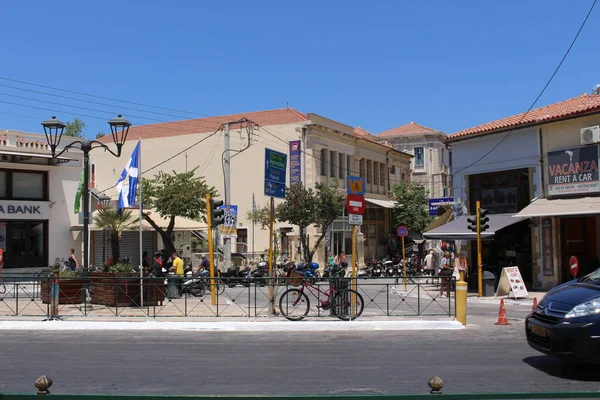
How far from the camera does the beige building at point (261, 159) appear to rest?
130 feet

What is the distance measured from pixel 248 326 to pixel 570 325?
292 inches

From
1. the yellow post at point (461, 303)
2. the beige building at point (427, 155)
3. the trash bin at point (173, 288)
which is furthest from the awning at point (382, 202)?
the yellow post at point (461, 303)

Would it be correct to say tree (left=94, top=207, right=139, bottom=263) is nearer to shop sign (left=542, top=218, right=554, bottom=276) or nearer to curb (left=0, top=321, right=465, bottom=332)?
curb (left=0, top=321, right=465, bottom=332)

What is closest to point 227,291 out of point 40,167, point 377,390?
point 377,390

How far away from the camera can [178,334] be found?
42.0ft

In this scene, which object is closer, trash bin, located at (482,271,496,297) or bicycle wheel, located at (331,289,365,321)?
bicycle wheel, located at (331,289,365,321)

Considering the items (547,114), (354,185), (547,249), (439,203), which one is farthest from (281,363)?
(439,203)

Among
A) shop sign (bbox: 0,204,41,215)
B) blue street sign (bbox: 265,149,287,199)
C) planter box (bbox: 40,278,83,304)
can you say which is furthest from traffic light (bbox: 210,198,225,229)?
shop sign (bbox: 0,204,41,215)

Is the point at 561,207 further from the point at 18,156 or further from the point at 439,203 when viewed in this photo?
the point at 18,156

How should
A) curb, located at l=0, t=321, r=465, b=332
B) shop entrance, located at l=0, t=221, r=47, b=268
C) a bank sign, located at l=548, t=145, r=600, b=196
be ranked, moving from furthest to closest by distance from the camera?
shop entrance, located at l=0, t=221, r=47, b=268 → a bank sign, located at l=548, t=145, r=600, b=196 → curb, located at l=0, t=321, r=465, b=332

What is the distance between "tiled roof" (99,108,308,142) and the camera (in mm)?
41062

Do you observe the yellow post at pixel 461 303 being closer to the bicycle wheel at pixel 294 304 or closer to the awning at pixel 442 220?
the bicycle wheel at pixel 294 304

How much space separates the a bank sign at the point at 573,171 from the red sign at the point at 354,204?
10.5 m

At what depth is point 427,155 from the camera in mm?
60438
